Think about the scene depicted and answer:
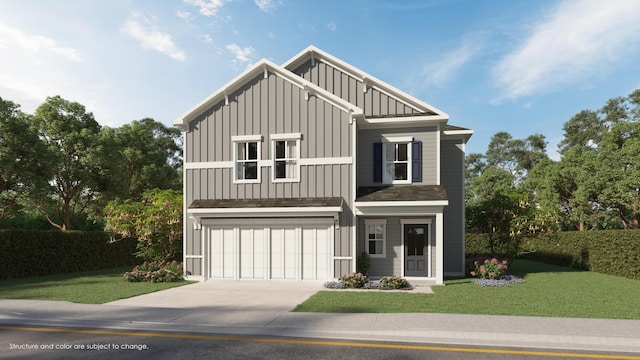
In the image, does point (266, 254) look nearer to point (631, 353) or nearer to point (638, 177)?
point (631, 353)

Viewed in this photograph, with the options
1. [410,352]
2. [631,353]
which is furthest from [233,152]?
[631,353]

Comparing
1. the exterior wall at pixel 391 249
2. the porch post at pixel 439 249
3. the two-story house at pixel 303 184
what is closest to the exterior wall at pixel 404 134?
the two-story house at pixel 303 184

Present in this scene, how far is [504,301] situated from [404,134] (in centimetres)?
813

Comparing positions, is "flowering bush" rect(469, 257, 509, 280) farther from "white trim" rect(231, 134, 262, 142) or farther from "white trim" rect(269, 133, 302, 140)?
"white trim" rect(231, 134, 262, 142)

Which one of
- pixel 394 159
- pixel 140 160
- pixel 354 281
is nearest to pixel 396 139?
pixel 394 159

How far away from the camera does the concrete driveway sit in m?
11.2

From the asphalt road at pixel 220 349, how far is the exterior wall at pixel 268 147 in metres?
8.24

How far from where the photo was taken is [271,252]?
54.0 feet

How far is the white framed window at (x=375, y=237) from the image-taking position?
17000 millimetres

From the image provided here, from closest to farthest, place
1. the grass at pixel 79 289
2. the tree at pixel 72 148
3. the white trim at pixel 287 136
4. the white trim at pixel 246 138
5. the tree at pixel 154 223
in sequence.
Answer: the grass at pixel 79 289 < the white trim at pixel 287 136 < the white trim at pixel 246 138 < the tree at pixel 154 223 < the tree at pixel 72 148

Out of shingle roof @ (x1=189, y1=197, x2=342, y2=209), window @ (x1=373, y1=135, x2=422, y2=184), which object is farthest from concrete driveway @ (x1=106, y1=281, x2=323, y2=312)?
window @ (x1=373, y1=135, x2=422, y2=184)

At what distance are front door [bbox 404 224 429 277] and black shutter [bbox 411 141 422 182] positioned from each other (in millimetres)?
2077

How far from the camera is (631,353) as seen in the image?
23.4 ft

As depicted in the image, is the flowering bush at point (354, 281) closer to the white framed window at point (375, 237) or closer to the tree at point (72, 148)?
the white framed window at point (375, 237)
